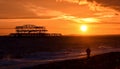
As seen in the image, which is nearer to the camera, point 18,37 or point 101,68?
point 101,68

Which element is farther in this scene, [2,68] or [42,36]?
[42,36]

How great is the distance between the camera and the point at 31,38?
166375mm

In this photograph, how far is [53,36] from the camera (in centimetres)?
19388

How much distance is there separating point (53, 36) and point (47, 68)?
164571 mm

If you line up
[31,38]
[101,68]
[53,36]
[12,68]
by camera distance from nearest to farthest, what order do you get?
1. [101,68]
2. [12,68]
3. [31,38]
4. [53,36]

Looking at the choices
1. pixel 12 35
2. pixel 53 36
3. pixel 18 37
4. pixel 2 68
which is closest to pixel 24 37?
pixel 18 37

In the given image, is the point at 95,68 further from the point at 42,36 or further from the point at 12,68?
the point at 42,36

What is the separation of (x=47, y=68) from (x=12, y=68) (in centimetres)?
500

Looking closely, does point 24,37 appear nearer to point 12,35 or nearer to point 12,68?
point 12,35

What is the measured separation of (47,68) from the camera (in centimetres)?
2933

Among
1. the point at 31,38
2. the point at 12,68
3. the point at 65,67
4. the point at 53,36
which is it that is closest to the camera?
the point at 65,67

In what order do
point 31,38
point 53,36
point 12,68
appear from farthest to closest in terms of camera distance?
point 53,36 < point 31,38 < point 12,68

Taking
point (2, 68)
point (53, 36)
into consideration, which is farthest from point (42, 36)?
point (2, 68)

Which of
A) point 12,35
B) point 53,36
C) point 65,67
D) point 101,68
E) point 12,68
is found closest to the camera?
point 101,68
